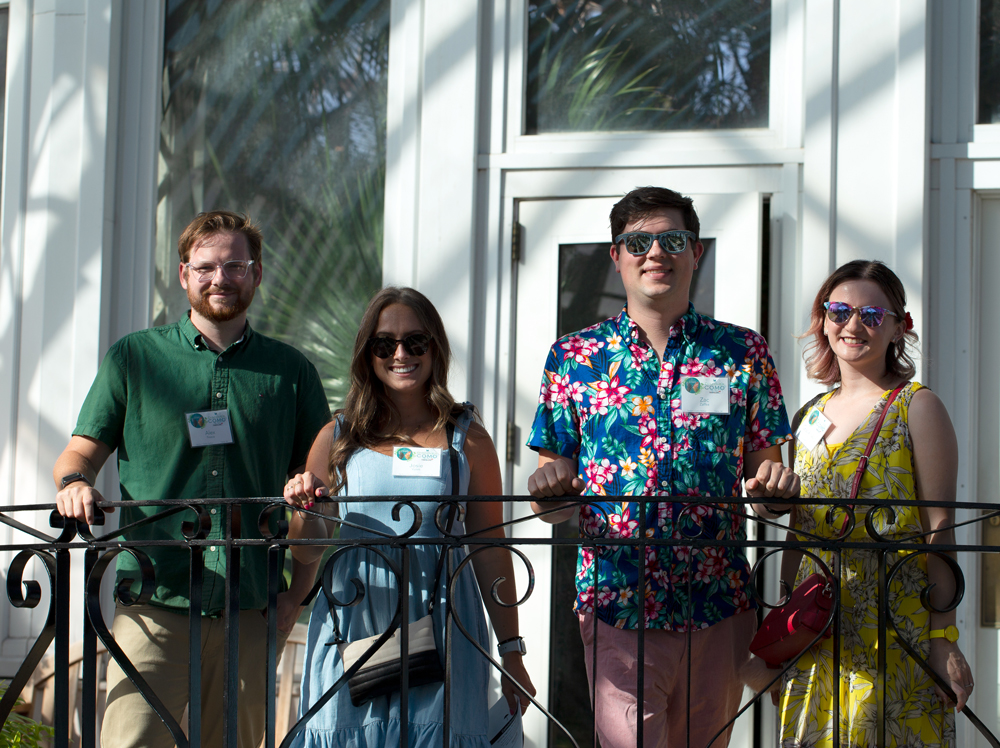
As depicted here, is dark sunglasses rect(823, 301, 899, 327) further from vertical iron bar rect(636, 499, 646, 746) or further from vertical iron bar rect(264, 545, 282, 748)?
vertical iron bar rect(264, 545, 282, 748)

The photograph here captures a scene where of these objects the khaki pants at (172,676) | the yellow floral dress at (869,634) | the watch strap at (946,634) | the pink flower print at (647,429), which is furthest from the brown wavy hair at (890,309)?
the khaki pants at (172,676)

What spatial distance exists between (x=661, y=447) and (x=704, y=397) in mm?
177

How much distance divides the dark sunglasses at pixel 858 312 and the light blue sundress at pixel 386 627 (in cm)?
109

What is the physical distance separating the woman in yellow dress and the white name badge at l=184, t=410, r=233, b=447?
5.29 feet

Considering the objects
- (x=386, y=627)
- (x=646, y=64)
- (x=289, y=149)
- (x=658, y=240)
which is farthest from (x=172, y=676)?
(x=646, y=64)

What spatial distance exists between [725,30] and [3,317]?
3501 mm

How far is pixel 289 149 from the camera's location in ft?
13.9

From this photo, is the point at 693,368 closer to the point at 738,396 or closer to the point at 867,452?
the point at 738,396

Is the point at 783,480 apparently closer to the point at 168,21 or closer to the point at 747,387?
the point at 747,387

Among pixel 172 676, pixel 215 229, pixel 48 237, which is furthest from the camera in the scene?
pixel 48 237

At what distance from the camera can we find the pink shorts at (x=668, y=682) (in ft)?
7.73

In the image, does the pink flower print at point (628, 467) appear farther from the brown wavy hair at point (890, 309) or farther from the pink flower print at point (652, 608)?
the brown wavy hair at point (890, 309)

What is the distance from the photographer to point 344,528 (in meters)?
2.55

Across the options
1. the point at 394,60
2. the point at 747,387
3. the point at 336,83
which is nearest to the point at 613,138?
the point at 394,60
